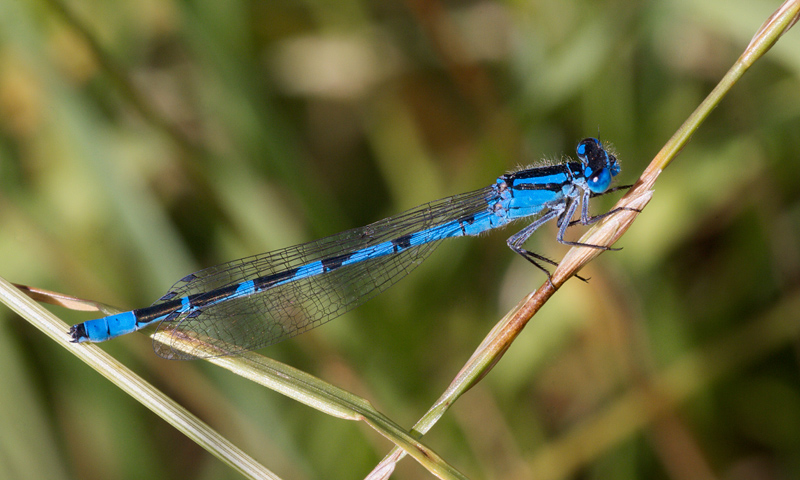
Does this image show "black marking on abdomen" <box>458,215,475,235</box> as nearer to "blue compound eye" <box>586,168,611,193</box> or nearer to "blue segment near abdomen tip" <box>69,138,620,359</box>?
"blue segment near abdomen tip" <box>69,138,620,359</box>

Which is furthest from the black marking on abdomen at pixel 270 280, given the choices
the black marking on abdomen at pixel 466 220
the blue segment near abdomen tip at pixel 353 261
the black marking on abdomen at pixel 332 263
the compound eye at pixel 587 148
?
the compound eye at pixel 587 148

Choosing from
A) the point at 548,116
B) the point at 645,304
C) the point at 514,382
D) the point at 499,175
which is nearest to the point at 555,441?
the point at 514,382

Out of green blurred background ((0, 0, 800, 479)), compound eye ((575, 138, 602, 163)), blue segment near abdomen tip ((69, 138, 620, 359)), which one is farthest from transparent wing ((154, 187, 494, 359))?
compound eye ((575, 138, 602, 163))

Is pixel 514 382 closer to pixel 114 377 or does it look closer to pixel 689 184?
pixel 689 184

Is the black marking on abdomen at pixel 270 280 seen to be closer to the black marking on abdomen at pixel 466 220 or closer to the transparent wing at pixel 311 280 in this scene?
the transparent wing at pixel 311 280

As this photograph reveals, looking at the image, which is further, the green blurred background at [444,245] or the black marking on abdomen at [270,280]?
the black marking on abdomen at [270,280]


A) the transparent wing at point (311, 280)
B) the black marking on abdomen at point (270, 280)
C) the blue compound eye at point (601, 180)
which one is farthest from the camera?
the black marking on abdomen at point (270, 280)
